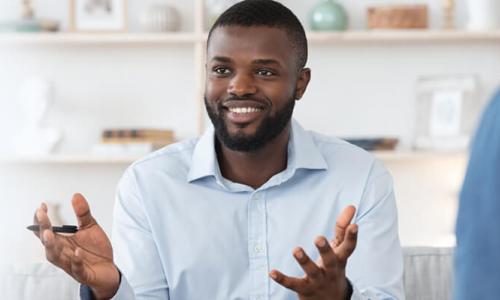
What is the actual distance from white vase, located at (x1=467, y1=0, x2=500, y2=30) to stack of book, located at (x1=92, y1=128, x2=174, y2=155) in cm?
120

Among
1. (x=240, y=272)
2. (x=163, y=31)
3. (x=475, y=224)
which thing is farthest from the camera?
(x=163, y=31)

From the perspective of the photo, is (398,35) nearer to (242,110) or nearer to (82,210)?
(242,110)

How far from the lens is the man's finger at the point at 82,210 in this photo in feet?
4.62

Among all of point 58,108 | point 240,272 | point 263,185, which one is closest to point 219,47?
point 263,185

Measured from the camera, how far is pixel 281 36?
74.1 inches

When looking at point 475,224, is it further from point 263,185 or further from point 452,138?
point 452,138

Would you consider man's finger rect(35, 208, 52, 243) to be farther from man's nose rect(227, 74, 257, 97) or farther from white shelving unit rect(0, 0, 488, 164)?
white shelving unit rect(0, 0, 488, 164)

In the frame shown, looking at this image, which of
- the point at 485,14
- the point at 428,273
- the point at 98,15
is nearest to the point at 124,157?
the point at 98,15

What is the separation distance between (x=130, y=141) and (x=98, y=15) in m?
0.50

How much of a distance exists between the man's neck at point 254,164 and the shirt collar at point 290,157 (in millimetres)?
24

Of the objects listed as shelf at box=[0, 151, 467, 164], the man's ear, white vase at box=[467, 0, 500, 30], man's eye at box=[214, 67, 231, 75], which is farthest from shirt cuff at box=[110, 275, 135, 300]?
white vase at box=[467, 0, 500, 30]

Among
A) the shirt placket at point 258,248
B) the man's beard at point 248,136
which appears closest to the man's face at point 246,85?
the man's beard at point 248,136

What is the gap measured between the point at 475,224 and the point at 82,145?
129 inches

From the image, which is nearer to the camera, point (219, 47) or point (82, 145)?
point (219, 47)
